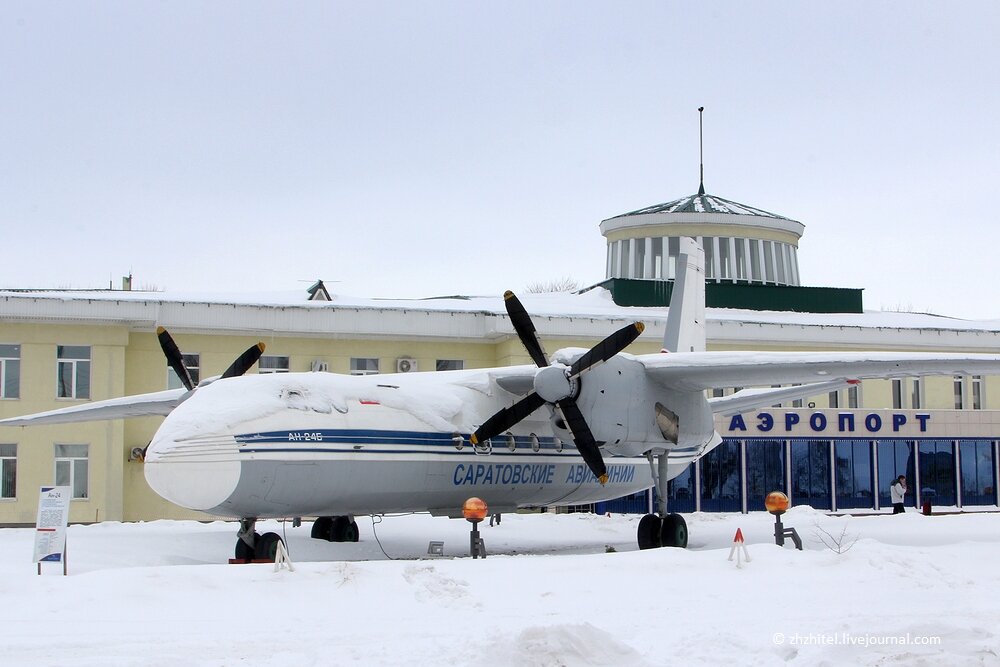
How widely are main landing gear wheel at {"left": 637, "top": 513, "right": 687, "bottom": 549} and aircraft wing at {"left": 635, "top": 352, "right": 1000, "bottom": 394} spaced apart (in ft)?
8.65

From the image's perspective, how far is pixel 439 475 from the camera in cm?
1941

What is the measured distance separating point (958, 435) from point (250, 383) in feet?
89.9

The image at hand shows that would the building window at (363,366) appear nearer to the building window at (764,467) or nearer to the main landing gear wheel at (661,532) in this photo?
the building window at (764,467)

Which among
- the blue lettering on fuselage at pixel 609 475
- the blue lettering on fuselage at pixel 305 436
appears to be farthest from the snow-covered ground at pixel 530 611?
the blue lettering on fuselage at pixel 609 475

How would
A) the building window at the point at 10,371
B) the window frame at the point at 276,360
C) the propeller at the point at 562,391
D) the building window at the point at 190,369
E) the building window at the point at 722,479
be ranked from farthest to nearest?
the building window at the point at 722,479 → the window frame at the point at 276,360 → the building window at the point at 190,369 → the building window at the point at 10,371 → the propeller at the point at 562,391

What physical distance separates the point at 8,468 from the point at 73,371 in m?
3.20

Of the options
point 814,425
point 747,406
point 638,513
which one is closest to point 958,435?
point 814,425

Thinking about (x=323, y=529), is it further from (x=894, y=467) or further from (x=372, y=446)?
(x=894, y=467)

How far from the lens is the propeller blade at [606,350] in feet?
61.0

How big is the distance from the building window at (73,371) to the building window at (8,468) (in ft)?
6.66

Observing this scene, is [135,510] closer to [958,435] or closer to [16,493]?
[16,493]

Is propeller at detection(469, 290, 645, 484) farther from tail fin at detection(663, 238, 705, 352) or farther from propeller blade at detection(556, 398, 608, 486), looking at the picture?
tail fin at detection(663, 238, 705, 352)

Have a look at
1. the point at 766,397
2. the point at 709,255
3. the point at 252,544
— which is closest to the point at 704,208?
the point at 709,255

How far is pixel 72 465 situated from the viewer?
31.3 meters
